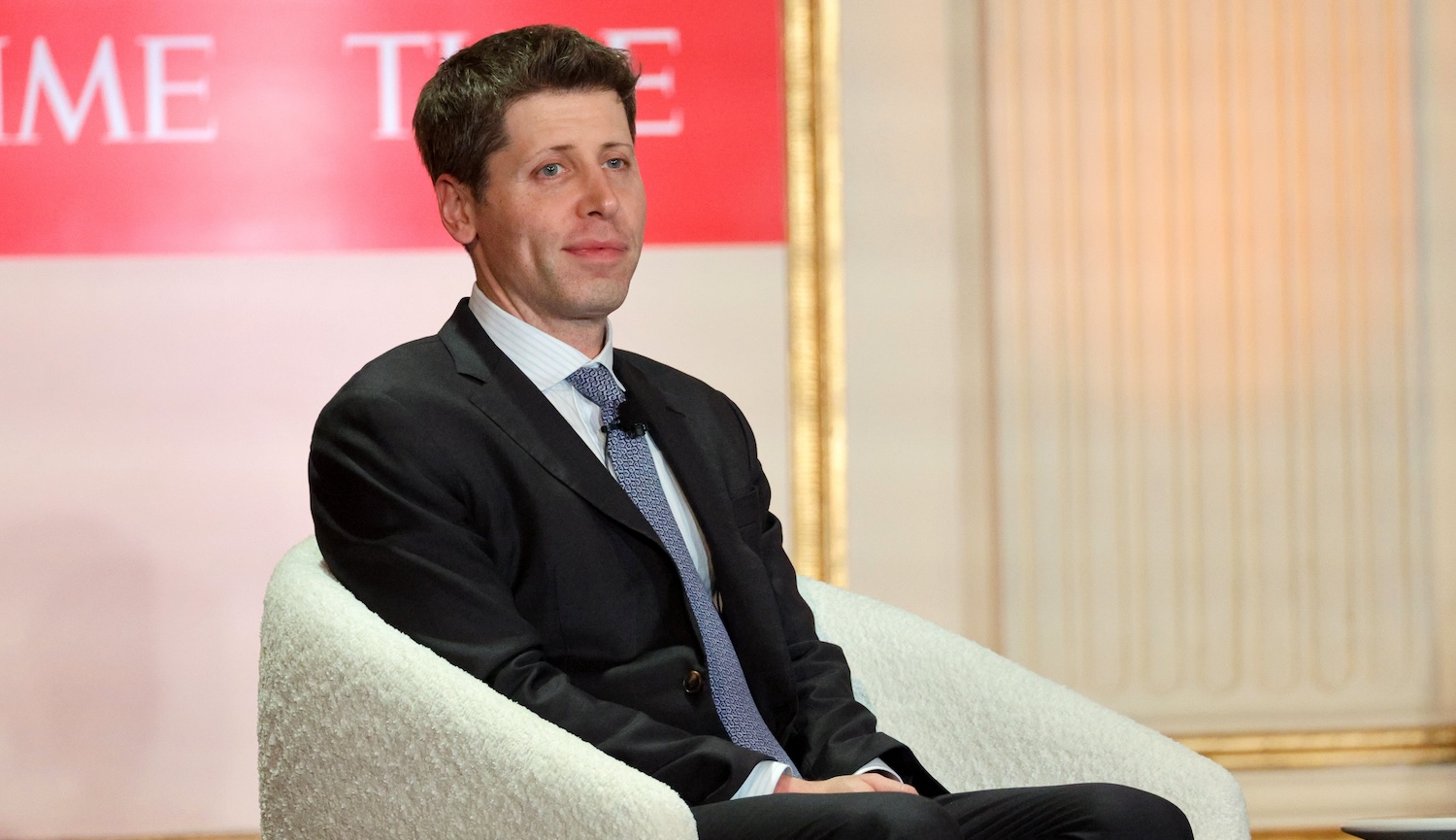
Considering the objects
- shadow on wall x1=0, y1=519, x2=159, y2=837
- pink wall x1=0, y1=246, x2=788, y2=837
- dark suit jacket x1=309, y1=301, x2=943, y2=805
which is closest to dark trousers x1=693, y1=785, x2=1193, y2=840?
dark suit jacket x1=309, y1=301, x2=943, y2=805

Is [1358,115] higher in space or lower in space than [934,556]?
higher

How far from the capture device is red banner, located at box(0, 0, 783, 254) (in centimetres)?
295

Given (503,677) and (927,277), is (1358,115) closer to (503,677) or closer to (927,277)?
(927,277)

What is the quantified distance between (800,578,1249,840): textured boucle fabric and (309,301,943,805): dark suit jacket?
6.0 inches

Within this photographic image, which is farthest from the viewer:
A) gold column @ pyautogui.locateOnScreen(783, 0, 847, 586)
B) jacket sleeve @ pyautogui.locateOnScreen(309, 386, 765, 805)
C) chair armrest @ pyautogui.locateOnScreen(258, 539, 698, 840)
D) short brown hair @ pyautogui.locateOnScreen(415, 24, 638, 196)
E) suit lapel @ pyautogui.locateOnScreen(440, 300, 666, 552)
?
gold column @ pyautogui.locateOnScreen(783, 0, 847, 586)

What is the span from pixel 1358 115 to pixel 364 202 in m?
2.18

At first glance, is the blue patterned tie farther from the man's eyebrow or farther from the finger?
the man's eyebrow

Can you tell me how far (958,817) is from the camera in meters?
1.58

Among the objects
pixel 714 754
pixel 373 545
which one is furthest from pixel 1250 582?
pixel 373 545

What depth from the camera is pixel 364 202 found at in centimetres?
302

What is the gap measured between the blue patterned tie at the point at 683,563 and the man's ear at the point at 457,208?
24 centimetres

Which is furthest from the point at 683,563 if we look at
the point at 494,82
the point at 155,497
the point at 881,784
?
the point at 155,497

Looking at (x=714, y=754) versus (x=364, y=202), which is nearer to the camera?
→ (x=714, y=754)

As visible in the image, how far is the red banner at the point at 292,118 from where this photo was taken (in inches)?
116
